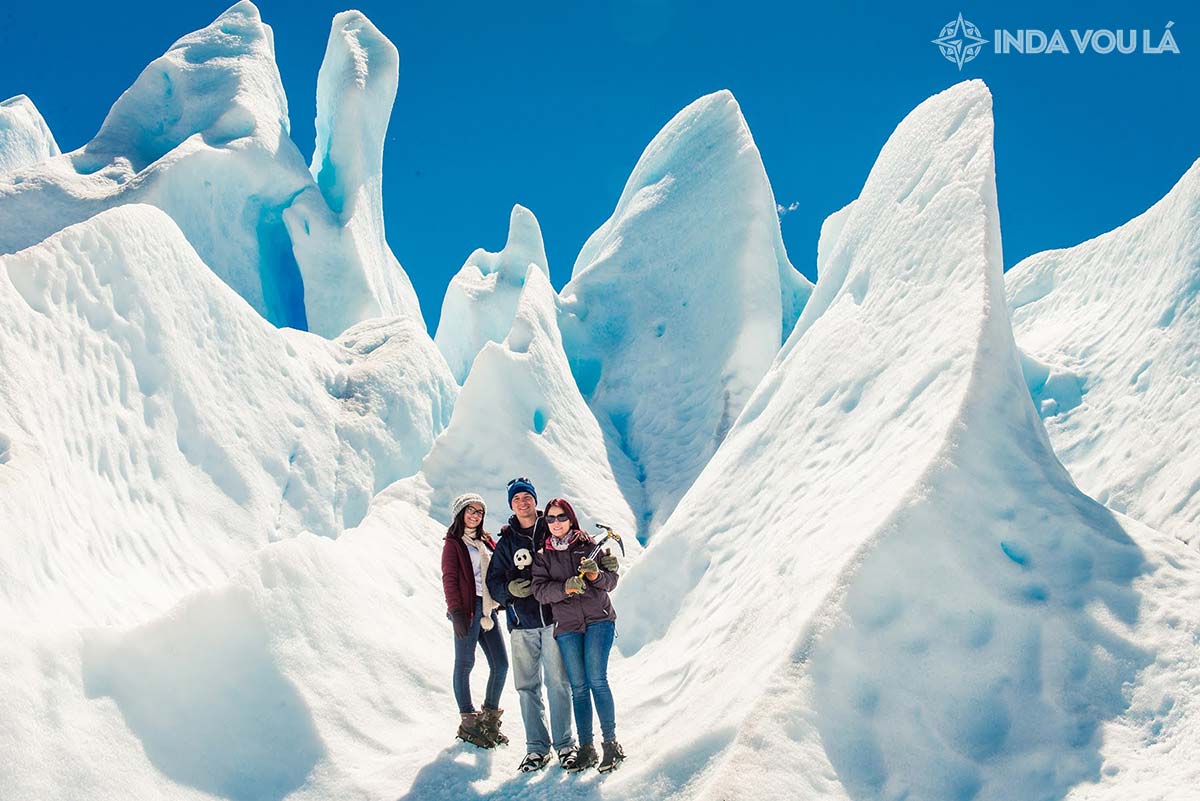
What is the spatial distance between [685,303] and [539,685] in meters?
11.2

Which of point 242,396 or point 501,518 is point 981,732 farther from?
point 242,396

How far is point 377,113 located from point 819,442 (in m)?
16.9

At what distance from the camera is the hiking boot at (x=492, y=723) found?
515 cm

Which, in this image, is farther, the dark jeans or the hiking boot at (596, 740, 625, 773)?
the dark jeans

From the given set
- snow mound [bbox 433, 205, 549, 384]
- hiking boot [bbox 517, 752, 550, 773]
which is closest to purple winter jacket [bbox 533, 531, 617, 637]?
hiking boot [bbox 517, 752, 550, 773]

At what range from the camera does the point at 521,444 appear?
10.8 meters

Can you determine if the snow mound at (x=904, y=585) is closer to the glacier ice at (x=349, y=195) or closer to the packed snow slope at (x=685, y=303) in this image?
the packed snow slope at (x=685, y=303)

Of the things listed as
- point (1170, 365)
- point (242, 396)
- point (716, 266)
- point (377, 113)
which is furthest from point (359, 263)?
point (1170, 365)

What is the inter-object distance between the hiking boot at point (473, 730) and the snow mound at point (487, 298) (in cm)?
1676

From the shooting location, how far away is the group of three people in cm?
449

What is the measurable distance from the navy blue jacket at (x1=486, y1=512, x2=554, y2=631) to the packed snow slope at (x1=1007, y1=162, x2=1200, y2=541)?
6.73 meters

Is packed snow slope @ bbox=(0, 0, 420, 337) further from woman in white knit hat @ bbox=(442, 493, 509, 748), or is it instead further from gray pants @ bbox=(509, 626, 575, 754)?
gray pants @ bbox=(509, 626, 575, 754)

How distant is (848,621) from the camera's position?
4672mm

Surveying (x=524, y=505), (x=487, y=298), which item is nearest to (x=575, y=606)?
(x=524, y=505)
